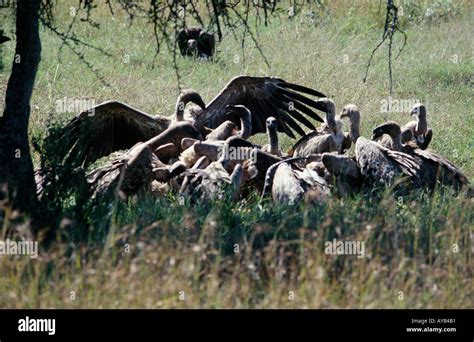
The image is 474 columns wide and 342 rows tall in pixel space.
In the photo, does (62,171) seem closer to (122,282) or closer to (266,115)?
(122,282)

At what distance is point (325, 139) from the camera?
9.84 meters

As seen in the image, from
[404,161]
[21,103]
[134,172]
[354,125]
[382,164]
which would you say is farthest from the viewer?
[354,125]

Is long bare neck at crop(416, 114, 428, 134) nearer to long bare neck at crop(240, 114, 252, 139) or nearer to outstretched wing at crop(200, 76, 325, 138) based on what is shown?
outstretched wing at crop(200, 76, 325, 138)

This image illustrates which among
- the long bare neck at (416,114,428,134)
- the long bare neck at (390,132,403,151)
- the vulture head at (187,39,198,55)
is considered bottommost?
the long bare neck at (390,132,403,151)

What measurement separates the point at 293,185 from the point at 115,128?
101 inches

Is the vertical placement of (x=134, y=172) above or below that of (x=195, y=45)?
below

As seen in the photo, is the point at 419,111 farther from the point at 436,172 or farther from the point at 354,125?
the point at 436,172

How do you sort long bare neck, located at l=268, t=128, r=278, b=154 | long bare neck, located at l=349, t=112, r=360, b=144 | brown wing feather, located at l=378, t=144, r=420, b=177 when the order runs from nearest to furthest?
brown wing feather, located at l=378, t=144, r=420, b=177 < long bare neck, located at l=268, t=128, r=278, b=154 < long bare neck, located at l=349, t=112, r=360, b=144

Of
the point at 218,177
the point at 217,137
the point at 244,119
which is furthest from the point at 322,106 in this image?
the point at 218,177

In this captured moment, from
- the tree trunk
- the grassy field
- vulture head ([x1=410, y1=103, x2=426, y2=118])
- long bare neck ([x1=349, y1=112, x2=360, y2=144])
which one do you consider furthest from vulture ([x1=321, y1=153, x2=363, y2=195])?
the tree trunk

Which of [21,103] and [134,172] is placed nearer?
[21,103]

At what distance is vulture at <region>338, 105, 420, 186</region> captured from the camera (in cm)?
877

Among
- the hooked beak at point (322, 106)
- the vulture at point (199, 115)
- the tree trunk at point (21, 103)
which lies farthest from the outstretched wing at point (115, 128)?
the tree trunk at point (21, 103)

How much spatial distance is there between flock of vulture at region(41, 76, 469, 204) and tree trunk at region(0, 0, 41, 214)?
42 centimetres
